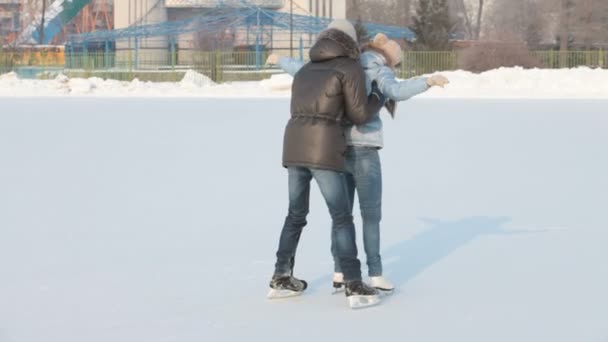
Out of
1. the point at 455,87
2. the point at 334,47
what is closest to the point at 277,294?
the point at 334,47

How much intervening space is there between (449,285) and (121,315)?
1807mm

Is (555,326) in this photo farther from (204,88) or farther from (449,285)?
(204,88)

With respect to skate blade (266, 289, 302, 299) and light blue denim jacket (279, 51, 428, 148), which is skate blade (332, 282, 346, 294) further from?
light blue denim jacket (279, 51, 428, 148)

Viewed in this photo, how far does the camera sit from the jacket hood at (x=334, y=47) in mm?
5199

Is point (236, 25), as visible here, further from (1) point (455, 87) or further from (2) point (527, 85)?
(2) point (527, 85)

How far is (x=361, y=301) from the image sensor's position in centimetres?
539

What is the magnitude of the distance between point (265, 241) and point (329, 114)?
226cm

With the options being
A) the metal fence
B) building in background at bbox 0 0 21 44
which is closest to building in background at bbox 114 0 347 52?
the metal fence

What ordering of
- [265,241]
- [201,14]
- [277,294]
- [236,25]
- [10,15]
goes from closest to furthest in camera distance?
[277,294], [265,241], [236,25], [201,14], [10,15]

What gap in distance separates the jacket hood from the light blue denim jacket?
0.53 feet

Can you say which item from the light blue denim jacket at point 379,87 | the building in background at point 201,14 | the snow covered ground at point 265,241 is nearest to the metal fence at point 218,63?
the building in background at point 201,14

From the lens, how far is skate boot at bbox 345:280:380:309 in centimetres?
538

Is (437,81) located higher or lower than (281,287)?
higher

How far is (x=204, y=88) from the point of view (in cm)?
2953
